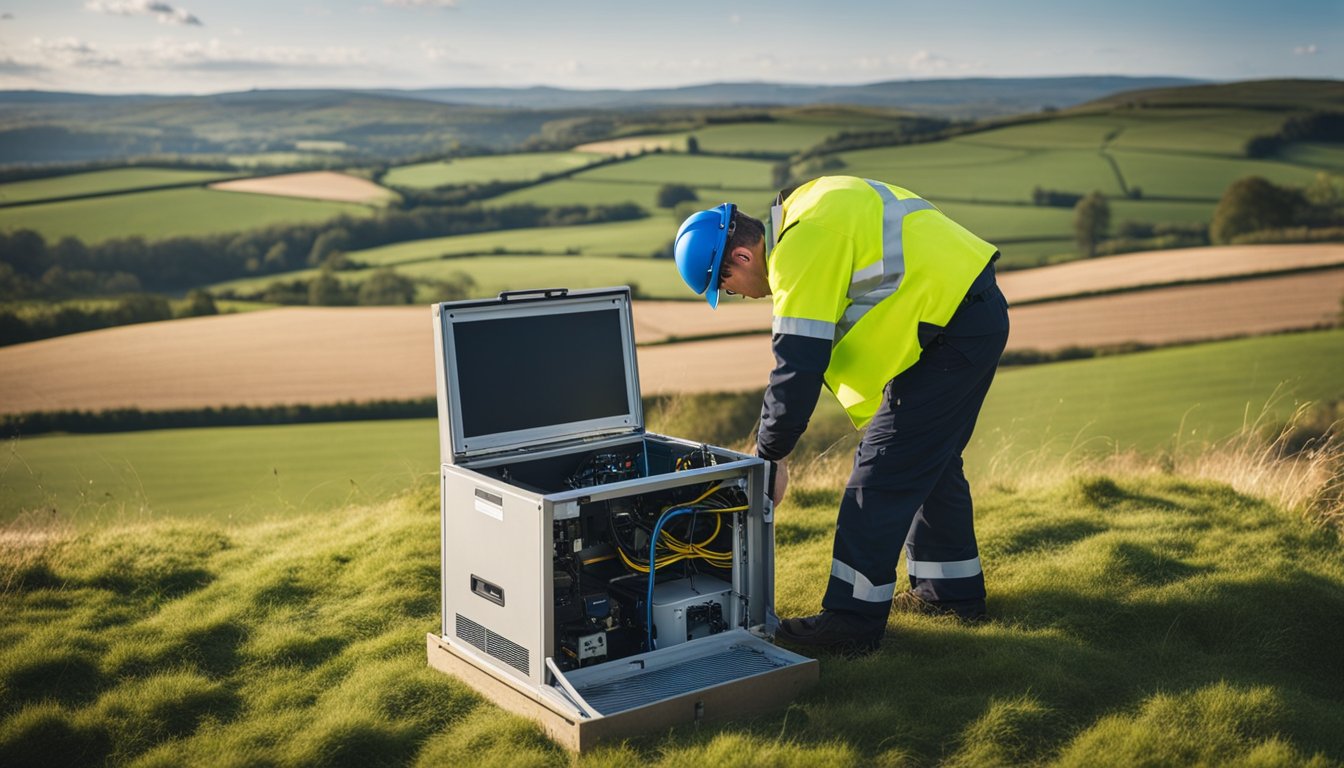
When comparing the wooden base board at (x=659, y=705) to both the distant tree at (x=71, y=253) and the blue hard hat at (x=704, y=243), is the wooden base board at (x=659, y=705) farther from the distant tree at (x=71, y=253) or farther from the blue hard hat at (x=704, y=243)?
the distant tree at (x=71, y=253)

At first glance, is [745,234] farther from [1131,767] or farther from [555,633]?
[1131,767]

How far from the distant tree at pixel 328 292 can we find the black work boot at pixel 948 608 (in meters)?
25.8

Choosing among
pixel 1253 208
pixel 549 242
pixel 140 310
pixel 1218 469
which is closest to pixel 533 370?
pixel 1218 469

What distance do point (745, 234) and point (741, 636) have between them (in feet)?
5.36

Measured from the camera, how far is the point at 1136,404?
66.7 feet

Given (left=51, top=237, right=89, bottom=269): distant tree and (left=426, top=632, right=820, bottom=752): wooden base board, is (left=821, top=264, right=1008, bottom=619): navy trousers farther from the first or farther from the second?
(left=51, top=237, right=89, bottom=269): distant tree

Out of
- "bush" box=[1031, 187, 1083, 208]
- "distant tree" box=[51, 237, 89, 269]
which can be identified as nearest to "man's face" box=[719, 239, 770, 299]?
"distant tree" box=[51, 237, 89, 269]

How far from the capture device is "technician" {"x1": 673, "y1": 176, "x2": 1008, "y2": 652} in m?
4.15

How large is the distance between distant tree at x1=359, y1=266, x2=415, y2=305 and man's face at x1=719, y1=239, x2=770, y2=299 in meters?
26.3

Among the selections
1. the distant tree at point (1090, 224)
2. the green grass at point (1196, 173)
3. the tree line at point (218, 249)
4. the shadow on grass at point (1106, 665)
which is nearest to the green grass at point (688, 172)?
the tree line at point (218, 249)

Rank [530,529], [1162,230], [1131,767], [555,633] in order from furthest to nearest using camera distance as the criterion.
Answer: [1162,230] < [555,633] < [530,529] < [1131,767]

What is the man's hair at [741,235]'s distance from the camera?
4371mm

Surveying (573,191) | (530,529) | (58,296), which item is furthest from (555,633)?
(573,191)

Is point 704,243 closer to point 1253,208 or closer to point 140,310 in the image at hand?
point 140,310
